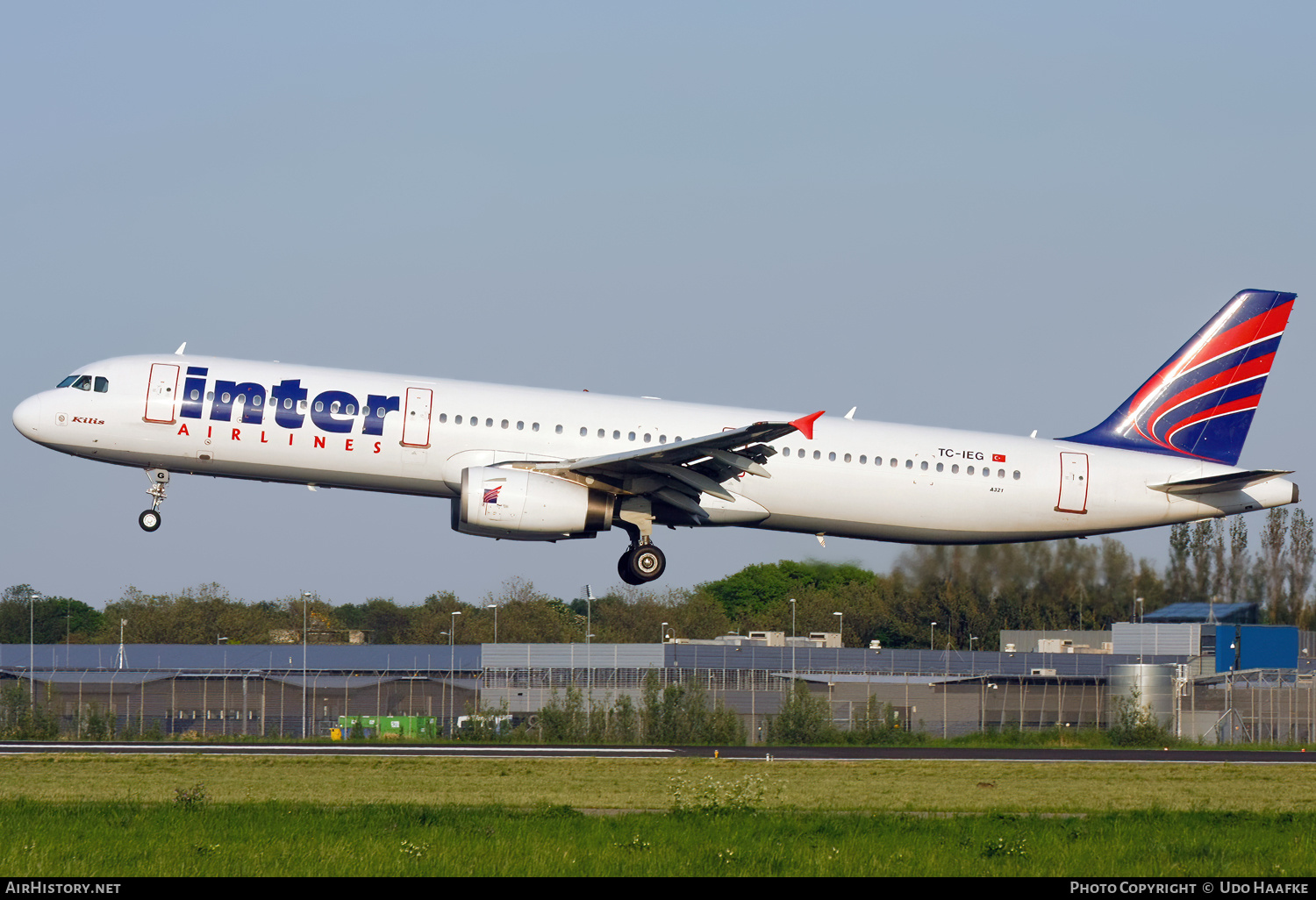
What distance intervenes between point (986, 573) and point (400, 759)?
74.1 ft

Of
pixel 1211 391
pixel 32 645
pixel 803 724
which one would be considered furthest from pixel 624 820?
pixel 32 645

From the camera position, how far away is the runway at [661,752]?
1315 inches

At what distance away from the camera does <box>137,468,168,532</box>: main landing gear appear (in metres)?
33.1

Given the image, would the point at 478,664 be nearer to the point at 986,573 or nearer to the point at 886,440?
the point at 986,573

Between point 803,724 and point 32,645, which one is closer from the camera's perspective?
point 803,724

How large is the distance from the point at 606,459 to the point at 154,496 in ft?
33.2

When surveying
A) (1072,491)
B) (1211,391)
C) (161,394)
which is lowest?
(1072,491)

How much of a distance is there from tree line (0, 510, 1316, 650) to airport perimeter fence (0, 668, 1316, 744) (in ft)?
7.55

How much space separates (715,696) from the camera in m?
50.3

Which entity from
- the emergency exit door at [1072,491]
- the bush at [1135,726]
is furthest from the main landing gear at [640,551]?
the bush at [1135,726]

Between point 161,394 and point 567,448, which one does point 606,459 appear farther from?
point 161,394

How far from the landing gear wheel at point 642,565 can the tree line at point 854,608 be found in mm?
14501

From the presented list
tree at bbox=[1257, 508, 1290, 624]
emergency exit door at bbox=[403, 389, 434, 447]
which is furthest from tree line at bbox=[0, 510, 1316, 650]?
emergency exit door at bbox=[403, 389, 434, 447]

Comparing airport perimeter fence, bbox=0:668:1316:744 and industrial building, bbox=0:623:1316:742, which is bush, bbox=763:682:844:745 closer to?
airport perimeter fence, bbox=0:668:1316:744
